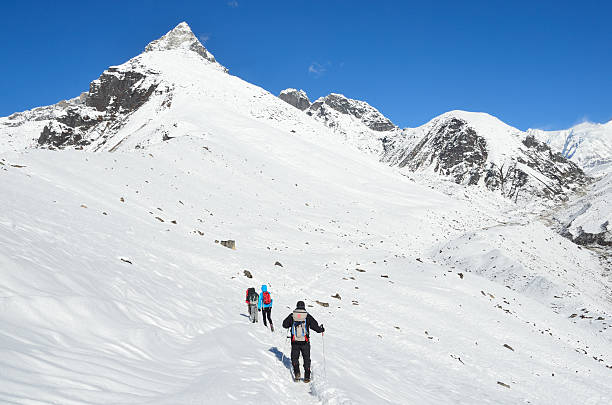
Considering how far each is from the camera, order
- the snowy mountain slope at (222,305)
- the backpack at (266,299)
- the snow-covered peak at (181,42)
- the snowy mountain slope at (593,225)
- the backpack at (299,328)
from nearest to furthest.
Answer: the snowy mountain slope at (222,305)
the backpack at (299,328)
the backpack at (266,299)
the snowy mountain slope at (593,225)
the snow-covered peak at (181,42)

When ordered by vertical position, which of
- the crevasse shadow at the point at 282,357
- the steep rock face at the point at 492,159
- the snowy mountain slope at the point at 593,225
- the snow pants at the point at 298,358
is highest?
the steep rock face at the point at 492,159

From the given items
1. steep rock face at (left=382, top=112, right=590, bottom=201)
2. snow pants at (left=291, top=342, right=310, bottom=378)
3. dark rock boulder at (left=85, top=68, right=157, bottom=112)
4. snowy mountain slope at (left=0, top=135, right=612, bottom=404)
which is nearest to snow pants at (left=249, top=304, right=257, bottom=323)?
snowy mountain slope at (left=0, top=135, right=612, bottom=404)

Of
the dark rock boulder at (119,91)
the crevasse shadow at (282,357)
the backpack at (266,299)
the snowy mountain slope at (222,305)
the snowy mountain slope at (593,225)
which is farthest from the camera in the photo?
the dark rock boulder at (119,91)

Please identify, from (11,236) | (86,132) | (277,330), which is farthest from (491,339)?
(86,132)

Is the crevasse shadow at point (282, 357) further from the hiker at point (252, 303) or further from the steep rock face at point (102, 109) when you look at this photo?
the steep rock face at point (102, 109)

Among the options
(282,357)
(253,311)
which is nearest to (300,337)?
(282,357)

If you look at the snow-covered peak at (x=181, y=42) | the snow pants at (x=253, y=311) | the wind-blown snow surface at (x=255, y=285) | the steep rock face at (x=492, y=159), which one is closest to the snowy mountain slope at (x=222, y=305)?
the wind-blown snow surface at (x=255, y=285)

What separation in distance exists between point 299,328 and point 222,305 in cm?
586

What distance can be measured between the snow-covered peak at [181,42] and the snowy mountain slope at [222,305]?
127 meters

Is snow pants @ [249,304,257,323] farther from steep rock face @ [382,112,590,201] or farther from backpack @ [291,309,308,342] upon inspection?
steep rock face @ [382,112,590,201]

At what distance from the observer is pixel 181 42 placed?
488 ft

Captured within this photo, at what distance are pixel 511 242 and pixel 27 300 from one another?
37860 mm

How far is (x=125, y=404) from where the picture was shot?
14.1ft

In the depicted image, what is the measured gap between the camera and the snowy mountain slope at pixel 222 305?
567cm
